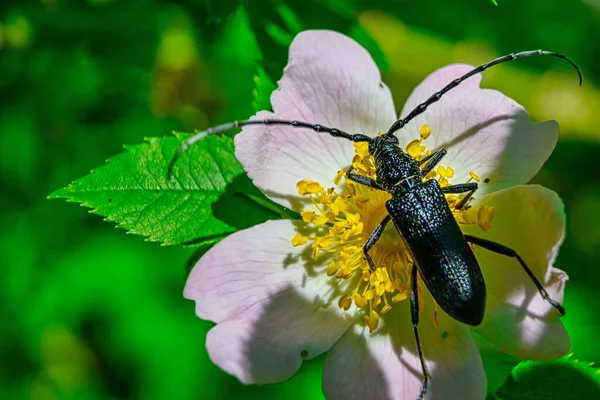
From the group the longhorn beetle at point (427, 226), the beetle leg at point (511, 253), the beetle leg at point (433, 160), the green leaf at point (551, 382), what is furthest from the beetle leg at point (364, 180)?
the green leaf at point (551, 382)

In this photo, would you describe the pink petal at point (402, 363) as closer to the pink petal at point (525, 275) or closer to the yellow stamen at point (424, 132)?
the pink petal at point (525, 275)

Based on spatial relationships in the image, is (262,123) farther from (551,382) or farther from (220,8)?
(551,382)

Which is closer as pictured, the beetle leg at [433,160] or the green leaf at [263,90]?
the beetle leg at [433,160]

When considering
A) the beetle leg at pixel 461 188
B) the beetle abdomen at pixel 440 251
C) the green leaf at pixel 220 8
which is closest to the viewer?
the beetle abdomen at pixel 440 251

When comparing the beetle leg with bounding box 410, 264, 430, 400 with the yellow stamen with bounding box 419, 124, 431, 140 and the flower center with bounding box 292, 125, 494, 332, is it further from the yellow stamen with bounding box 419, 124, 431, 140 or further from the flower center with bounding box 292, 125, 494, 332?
the yellow stamen with bounding box 419, 124, 431, 140

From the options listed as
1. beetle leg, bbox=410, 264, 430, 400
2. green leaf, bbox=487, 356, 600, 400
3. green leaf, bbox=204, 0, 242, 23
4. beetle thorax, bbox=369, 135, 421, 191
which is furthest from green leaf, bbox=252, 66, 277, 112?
green leaf, bbox=487, 356, 600, 400
